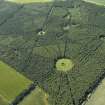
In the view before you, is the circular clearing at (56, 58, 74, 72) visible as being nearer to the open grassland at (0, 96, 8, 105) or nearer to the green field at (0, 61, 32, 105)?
the green field at (0, 61, 32, 105)

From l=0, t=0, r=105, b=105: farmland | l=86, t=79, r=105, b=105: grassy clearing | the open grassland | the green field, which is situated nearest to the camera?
the open grassland

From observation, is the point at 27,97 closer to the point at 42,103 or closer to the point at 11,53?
the point at 42,103

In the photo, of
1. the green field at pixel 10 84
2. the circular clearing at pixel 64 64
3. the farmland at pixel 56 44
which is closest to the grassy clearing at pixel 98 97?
the farmland at pixel 56 44

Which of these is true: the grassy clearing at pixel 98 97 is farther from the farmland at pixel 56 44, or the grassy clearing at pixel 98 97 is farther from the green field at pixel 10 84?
the green field at pixel 10 84

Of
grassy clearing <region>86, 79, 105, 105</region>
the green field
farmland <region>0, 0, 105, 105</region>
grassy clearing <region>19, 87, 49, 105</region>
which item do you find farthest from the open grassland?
grassy clearing <region>86, 79, 105, 105</region>

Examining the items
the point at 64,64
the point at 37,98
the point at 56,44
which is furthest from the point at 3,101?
the point at 56,44

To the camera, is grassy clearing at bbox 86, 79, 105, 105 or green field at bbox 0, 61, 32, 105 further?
grassy clearing at bbox 86, 79, 105, 105

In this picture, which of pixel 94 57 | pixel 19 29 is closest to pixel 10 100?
pixel 94 57
